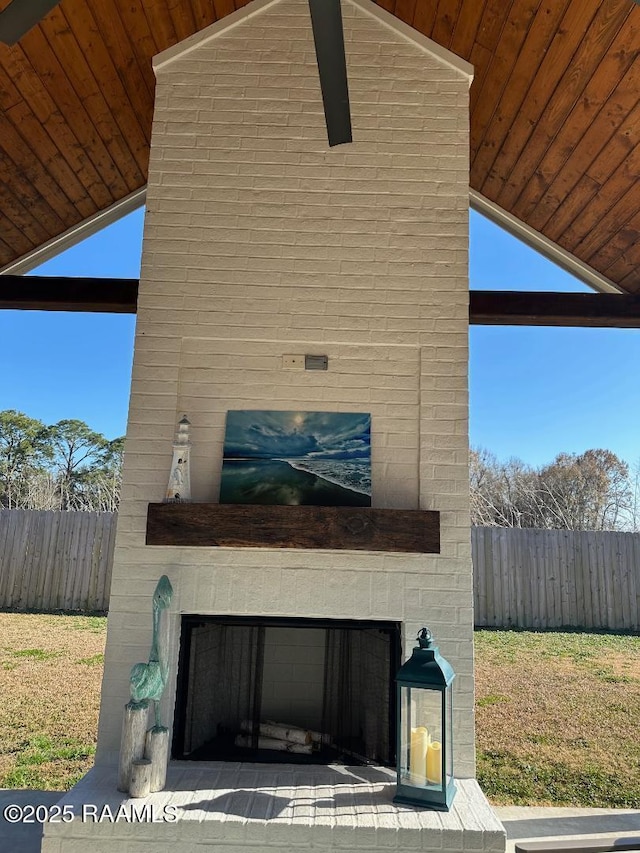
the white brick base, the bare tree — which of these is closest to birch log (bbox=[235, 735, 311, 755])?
the white brick base

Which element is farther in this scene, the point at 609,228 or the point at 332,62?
the point at 609,228

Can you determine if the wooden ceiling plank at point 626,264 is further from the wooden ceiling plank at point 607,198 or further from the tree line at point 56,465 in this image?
the tree line at point 56,465

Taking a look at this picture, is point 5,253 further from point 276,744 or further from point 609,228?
point 609,228

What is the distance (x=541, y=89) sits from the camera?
9.61ft

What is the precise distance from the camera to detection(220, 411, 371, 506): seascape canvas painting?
8.12ft

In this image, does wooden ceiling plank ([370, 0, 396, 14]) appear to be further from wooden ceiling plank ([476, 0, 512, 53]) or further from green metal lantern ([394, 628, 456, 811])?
green metal lantern ([394, 628, 456, 811])

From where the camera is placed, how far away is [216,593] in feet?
7.81

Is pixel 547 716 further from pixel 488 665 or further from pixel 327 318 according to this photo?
pixel 327 318

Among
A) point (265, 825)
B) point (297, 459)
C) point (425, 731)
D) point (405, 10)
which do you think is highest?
point (405, 10)

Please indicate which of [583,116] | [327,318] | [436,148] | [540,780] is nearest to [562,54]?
[583,116]

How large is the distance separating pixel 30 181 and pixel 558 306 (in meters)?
3.10

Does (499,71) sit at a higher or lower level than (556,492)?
higher

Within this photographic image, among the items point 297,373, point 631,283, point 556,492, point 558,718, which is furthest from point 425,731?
point 556,492

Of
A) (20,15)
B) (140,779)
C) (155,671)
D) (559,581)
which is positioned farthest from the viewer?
(559,581)
